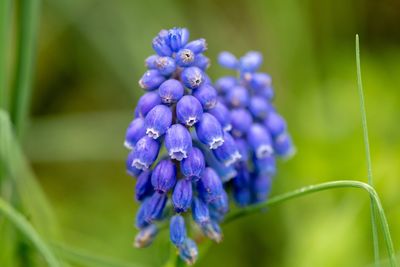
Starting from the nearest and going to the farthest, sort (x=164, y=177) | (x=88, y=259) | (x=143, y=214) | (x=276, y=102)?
(x=164, y=177)
(x=143, y=214)
(x=88, y=259)
(x=276, y=102)

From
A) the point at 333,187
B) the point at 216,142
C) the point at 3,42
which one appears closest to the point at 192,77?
the point at 216,142

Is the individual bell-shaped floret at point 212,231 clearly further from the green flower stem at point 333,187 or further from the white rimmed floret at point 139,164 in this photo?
the white rimmed floret at point 139,164

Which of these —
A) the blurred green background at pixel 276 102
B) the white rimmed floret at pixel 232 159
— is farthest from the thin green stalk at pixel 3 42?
the blurred green background at pixel 276 102

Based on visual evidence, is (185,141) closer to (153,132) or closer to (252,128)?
(153,132)

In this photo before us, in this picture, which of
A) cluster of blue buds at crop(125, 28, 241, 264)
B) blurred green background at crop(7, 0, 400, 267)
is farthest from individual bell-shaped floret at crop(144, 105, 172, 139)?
blurred green background at crop(7, 0, 400, 267)

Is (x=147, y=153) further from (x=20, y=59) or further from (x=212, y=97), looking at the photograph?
(x=20, y=59)
